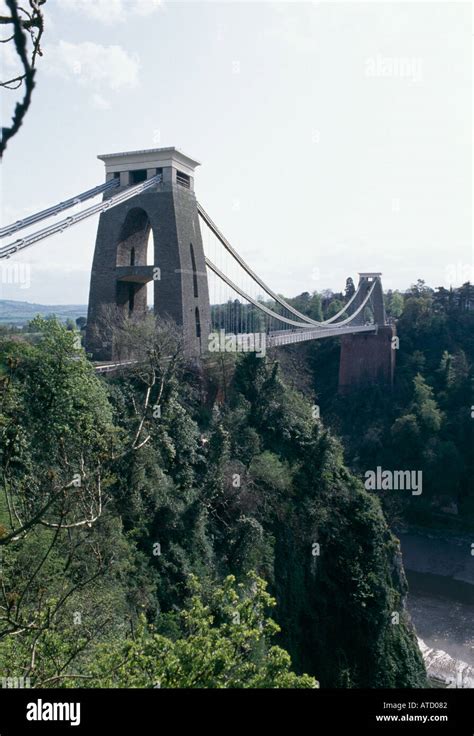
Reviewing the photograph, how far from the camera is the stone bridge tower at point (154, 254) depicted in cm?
1585

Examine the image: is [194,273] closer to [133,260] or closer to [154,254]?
[154,254]

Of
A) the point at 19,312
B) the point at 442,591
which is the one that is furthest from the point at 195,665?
the point at 442,591

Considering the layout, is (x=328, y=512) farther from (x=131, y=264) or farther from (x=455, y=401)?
(x=455, y=401)

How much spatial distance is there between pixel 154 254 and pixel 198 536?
8109 millimetres

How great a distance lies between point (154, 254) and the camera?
16.1 meters

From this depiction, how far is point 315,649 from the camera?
12.0m

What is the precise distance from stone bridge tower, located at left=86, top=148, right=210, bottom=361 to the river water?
397 inches

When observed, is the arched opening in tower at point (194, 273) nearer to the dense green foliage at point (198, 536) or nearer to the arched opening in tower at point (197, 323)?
the arched opening in tower at point (197, 323)

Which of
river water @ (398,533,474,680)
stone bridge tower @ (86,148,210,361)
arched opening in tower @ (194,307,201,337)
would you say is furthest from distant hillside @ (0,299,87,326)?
river water @ (398,533,474,680)

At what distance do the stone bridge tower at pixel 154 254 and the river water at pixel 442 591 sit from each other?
10.1 meters

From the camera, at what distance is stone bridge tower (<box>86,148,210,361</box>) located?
15.9 metres

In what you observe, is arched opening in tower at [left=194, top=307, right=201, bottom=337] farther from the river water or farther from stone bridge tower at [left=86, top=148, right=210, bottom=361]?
the river water

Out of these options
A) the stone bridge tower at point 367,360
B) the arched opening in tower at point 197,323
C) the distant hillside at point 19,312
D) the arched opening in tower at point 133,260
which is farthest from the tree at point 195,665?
the stone bridge tower at point 367,360
